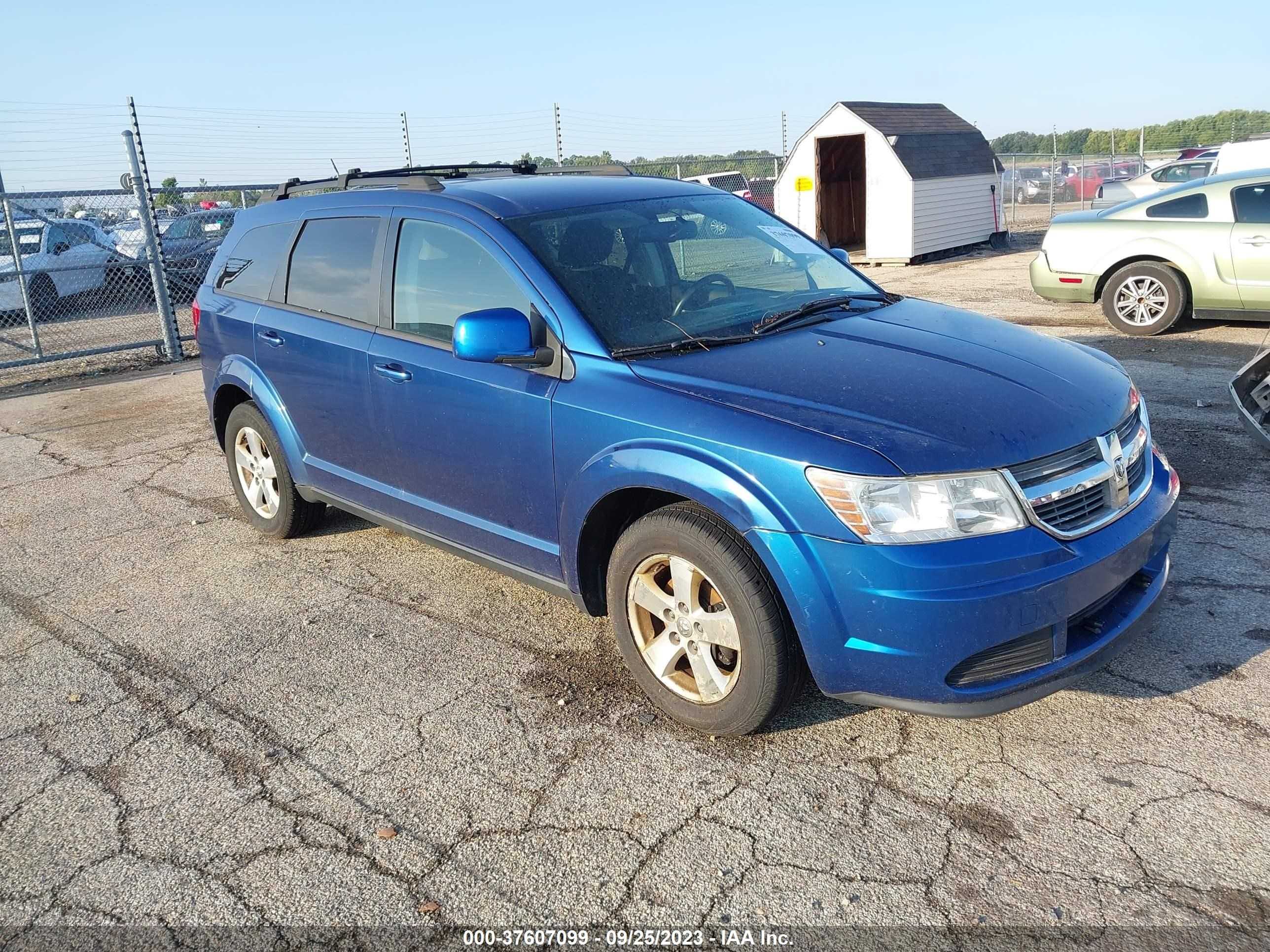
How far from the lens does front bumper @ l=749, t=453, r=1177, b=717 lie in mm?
2906

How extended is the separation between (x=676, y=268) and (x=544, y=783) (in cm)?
209

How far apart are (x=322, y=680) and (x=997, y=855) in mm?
2592

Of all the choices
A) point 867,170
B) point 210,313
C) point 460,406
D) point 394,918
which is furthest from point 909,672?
point 867,170

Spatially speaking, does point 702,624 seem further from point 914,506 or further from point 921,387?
point 921,387

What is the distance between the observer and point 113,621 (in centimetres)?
479

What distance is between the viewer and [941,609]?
9.50 ft

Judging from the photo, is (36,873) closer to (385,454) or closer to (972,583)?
(385,454)

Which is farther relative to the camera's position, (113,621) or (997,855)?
(113,621)

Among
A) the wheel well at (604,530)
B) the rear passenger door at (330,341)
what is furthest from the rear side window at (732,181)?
the wheel well at (604,530)

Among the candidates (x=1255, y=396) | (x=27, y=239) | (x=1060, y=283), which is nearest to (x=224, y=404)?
(x=1255, y=396)

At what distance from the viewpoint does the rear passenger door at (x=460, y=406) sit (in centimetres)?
386

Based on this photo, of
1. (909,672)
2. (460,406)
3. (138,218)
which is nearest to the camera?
(909,672)

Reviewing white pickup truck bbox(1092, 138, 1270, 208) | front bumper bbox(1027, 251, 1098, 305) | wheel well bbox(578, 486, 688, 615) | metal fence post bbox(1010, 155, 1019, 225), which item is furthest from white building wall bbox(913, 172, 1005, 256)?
wheel well bbox(578, 486, 688, 615)

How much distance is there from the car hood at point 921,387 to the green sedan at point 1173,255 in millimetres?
6564
